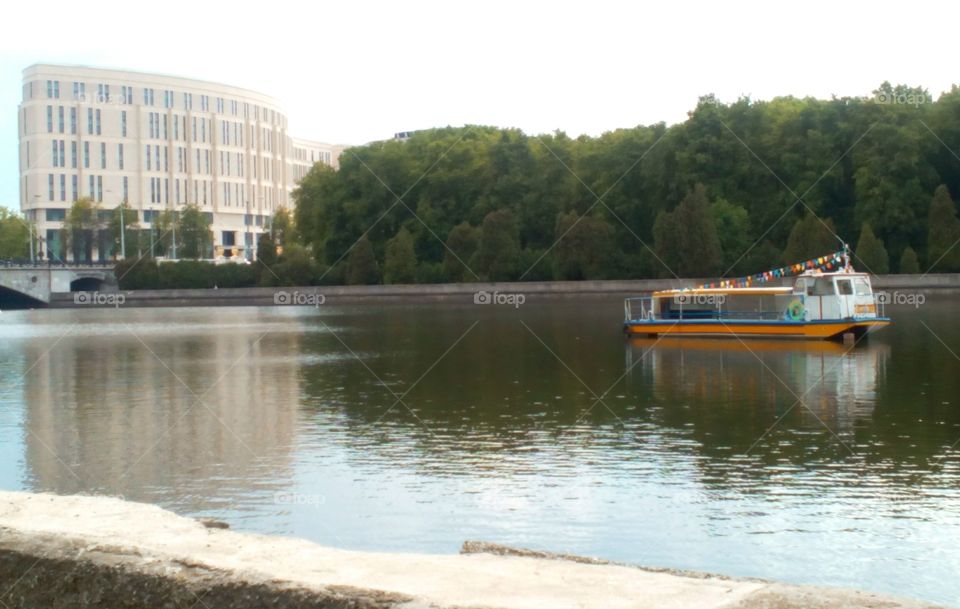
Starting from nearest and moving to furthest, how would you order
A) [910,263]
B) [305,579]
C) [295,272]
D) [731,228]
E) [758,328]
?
[305,579]
[758,328]
[910,263]
[731,228]
[295,272]

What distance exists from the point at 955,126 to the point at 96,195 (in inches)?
5697

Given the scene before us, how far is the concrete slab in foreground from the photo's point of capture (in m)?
7.77

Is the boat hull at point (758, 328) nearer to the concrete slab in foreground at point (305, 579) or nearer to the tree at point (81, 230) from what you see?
the concrete slab in foreground at point (305, 579)

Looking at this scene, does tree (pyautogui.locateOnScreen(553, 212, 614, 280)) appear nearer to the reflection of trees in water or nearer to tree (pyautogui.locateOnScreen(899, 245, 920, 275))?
tree (pyautogui.locateOnScreen(899, 245, 920, 275))

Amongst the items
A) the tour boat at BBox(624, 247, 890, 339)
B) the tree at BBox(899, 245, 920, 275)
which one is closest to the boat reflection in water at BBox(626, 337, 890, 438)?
the tour boat at BBox(624, 247, 890, 339)

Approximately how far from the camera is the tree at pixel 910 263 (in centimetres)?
9206

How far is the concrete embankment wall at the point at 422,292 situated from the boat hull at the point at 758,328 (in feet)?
123

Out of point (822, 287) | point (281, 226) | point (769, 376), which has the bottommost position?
point (769, 376)

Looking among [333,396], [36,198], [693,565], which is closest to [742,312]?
[333,396]

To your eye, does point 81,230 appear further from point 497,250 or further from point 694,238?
point 694,238

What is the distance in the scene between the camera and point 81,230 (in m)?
162

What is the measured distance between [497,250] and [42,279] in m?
64.3

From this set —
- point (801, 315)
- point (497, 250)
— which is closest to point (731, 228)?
point (497, 250)

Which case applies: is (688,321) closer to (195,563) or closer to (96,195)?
Answer: (195,563)
